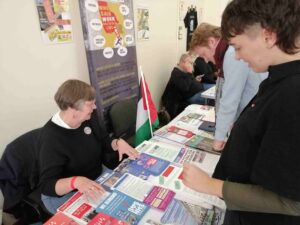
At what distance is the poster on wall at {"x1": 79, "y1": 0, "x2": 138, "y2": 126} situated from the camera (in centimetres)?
184

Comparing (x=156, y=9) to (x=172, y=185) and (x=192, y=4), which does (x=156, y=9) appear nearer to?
(x=192, y=4)

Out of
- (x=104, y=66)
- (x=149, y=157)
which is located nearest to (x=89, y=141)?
(x=149, y=157)

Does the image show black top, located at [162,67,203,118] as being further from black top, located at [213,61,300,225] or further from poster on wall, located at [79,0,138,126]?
black top, located at [213,61,300,225]

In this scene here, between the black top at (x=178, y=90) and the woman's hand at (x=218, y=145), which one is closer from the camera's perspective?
the woman's hand at (x=218, y=145)

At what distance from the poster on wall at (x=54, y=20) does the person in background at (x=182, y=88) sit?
1.66 meters

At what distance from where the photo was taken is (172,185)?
3.55 feet

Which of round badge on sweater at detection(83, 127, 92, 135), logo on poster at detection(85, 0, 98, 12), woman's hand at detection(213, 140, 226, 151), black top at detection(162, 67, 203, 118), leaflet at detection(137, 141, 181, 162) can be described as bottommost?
black top at detection(162, 67, 203, 118)

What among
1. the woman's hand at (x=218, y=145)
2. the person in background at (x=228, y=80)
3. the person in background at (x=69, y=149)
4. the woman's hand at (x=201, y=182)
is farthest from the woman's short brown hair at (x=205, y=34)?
the woman's hand at (x=201, y=182)

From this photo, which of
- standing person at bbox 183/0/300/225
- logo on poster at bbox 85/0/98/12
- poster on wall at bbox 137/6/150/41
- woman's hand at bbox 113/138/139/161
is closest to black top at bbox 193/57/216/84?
poster on wall at bbox 137/6/150/41

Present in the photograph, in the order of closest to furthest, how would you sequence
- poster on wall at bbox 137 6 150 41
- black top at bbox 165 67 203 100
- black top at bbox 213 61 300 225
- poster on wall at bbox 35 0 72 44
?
1. black top at bbox 213 61 300 225
2. poster on wall at bbox 35 0 72 44
3. poster on wall at bbox 137 6 150 41
4. black top at bbox 165 67 203 100

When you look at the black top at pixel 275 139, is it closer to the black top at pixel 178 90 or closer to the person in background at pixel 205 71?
the black top at pixel 178 90

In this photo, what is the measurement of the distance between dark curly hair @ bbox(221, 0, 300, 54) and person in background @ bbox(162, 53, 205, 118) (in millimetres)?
2555

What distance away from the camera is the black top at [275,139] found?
0.46m

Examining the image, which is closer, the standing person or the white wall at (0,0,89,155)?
the standing person
